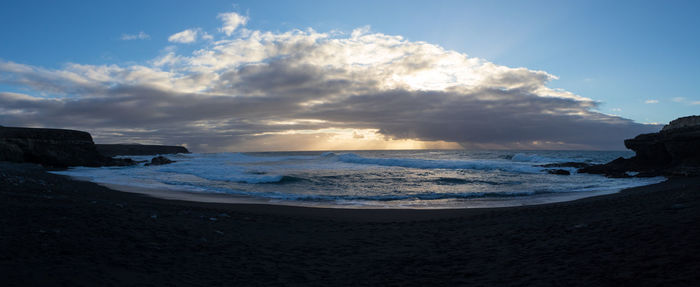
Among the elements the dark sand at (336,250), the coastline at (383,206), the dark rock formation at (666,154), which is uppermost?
the dark rock formation at (666,154)

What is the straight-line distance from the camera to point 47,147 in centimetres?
3216

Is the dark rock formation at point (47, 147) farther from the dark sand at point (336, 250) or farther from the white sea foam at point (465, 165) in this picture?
the white sea foam at point (465, 165)

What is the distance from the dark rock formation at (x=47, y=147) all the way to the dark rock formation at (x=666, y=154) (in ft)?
150

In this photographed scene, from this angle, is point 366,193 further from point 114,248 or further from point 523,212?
point 114,248

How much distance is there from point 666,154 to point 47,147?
5015cm

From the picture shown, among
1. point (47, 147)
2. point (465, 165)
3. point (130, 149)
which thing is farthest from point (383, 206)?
point (130, 149)

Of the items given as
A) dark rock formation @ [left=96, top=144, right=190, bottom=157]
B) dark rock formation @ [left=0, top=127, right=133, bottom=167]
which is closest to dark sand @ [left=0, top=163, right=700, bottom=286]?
dark rock formation @ [left=0, top=127, right=133, bottom=167]

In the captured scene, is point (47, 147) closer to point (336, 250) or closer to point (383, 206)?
point (383, 206)

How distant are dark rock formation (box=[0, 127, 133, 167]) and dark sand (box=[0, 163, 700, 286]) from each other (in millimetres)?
30855

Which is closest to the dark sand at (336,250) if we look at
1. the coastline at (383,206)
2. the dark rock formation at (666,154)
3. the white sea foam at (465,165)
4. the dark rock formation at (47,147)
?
the coastline at (383,206)

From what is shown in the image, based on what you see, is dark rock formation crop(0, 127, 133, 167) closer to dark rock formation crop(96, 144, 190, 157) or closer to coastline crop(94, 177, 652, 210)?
coastline crop(94, 177, 652, 210)

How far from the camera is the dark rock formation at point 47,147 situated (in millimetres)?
29673

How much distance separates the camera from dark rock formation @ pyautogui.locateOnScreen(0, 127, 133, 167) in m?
29.7

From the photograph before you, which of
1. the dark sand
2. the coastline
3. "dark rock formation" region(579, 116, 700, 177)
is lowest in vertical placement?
the coastline
